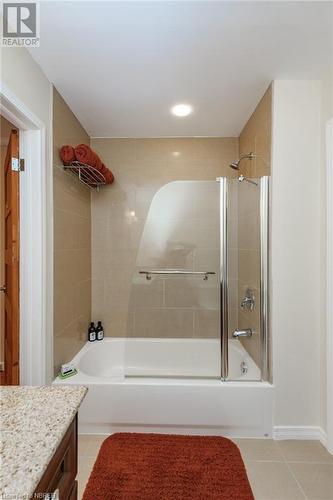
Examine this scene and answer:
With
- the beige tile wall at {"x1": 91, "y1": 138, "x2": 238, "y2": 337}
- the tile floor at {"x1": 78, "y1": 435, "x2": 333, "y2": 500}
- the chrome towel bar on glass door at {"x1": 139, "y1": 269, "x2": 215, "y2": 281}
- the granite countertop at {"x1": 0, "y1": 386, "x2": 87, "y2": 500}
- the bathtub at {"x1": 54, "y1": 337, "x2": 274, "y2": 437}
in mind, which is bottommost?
the tile floor at {"x1": 78, "y1": 435, "x2": 333, "y2": 500}

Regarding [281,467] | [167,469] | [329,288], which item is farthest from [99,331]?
[329,288]

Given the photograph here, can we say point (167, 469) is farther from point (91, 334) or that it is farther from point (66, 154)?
point (66, 154)

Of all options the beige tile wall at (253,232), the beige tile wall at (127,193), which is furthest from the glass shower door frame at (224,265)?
the beige tile wall at (127,193)

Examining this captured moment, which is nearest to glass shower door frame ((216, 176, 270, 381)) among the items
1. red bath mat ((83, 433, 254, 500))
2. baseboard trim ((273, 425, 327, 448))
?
baseboard trim ((273, 425, 327, 448))

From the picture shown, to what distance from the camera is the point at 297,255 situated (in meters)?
1.91

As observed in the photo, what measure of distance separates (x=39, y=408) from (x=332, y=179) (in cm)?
196

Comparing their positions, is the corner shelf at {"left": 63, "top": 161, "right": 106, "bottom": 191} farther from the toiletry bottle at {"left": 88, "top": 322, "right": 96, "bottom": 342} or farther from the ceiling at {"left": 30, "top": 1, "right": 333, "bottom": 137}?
the toiletry bottle at {"left": 88, "top": 322, "right": 96, "bottom": 342}

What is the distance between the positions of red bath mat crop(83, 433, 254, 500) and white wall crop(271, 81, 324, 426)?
51 centimetres

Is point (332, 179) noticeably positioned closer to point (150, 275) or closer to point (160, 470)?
point (150, 275)

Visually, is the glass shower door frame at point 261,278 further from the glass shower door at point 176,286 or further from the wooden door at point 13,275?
the wooden door at point 13,275

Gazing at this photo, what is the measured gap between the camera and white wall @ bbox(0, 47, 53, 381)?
140 centimetres

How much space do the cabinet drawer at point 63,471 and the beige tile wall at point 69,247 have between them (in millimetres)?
1169

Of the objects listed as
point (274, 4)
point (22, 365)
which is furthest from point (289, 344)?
point (274, 4)

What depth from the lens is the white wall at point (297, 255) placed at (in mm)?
1892
